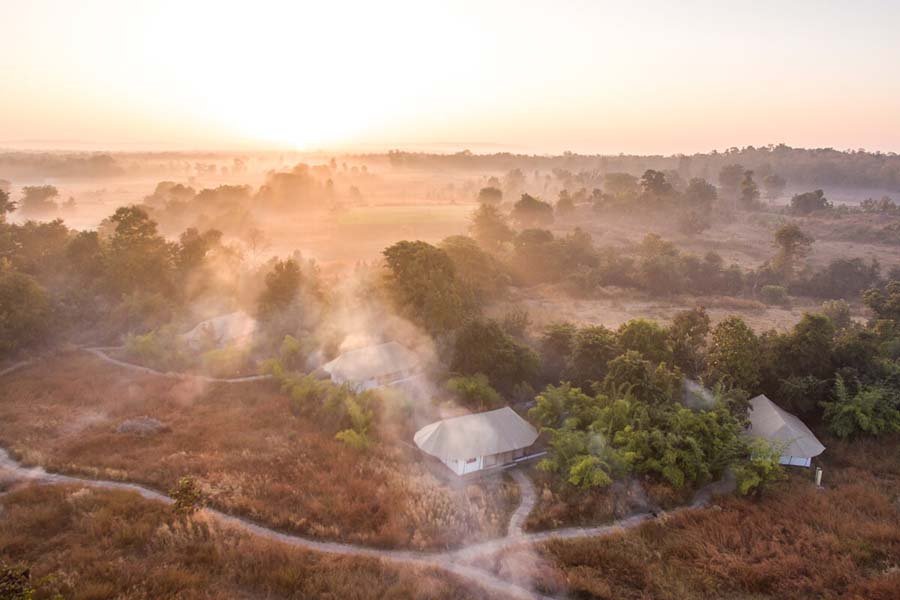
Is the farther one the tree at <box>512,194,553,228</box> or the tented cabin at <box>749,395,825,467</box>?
the tree at <box>512,194,553,228</box>

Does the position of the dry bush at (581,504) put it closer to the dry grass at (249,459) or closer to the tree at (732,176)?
the dry grass at (249,459)

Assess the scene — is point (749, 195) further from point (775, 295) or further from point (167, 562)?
point (167, 562)

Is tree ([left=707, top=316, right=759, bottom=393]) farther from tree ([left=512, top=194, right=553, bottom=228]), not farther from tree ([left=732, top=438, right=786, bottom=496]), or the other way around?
tree ([left=512, top=194, right=553, bottom=228])

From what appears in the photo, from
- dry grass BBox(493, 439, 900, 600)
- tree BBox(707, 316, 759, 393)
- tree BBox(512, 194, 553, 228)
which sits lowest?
dry grass BBox(493, 439, 900, 600)

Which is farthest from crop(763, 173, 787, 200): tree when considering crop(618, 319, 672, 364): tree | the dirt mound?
the dirt mound

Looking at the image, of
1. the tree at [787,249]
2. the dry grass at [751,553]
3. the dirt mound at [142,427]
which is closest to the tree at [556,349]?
the dry grass at [751,553]

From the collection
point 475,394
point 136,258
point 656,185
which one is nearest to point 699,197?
point 656,185
